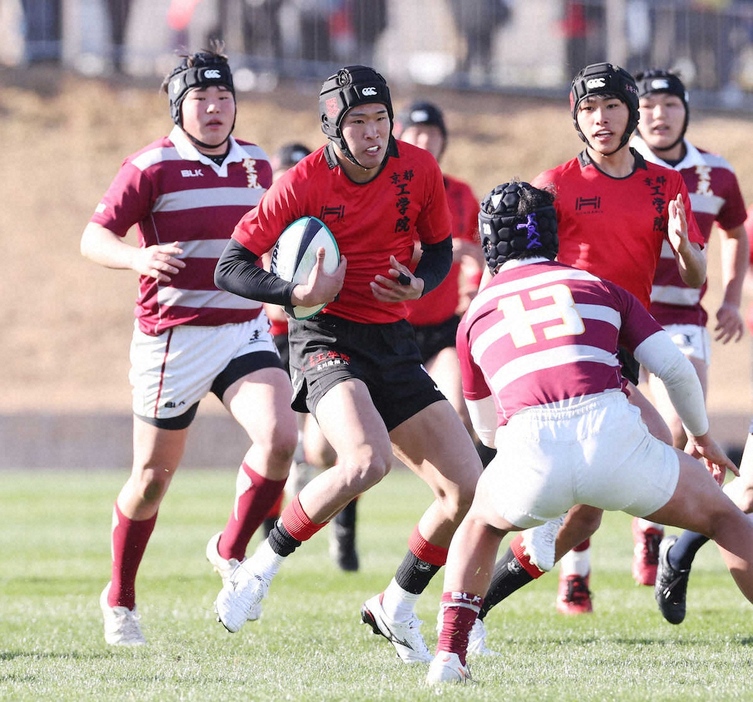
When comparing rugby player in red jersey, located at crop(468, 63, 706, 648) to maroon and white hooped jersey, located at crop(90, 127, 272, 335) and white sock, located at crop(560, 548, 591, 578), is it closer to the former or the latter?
white sock, located at crop(560, 548, 591, 578)

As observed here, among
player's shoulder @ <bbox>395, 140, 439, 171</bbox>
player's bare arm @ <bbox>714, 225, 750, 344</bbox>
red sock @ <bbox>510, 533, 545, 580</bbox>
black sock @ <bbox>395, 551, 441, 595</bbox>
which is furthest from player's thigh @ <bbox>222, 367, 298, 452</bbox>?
Answer: player's bare arm @ <bbox>714, 225, 750, 344</bbox>

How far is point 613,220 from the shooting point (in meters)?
6.12

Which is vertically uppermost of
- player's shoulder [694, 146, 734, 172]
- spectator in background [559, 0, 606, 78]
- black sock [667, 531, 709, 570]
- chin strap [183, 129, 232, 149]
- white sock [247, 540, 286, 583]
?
spectator in background [559, 0, 606, 78]

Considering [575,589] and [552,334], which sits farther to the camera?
[575,589]

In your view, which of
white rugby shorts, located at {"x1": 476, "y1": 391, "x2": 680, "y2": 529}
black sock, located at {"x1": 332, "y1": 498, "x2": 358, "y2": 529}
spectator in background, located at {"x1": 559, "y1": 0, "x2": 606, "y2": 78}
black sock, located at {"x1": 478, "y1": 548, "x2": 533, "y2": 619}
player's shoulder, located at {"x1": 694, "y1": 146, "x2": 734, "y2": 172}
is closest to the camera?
white rugby shorts, located at {"x1": 476, "y1": 391, "x2": 680, "y2": 529}

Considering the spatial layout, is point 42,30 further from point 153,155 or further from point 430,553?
point 430,553

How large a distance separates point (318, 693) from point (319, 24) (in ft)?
68.1

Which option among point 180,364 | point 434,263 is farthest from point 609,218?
point 180,364

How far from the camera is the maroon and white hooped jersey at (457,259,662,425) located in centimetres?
482

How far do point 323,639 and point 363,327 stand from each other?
148 centimetres

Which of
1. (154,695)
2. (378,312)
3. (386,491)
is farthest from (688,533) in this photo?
(386,491)

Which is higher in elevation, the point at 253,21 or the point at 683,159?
the point at 253,21

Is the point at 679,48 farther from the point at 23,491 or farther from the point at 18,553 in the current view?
the point at 18,553

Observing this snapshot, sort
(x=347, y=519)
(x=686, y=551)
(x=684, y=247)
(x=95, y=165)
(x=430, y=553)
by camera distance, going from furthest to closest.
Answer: (x=95, y=165) → (x=347, y=519) → (x=686, y=551) → (x=684, y=247) → (x=430, y=553)
